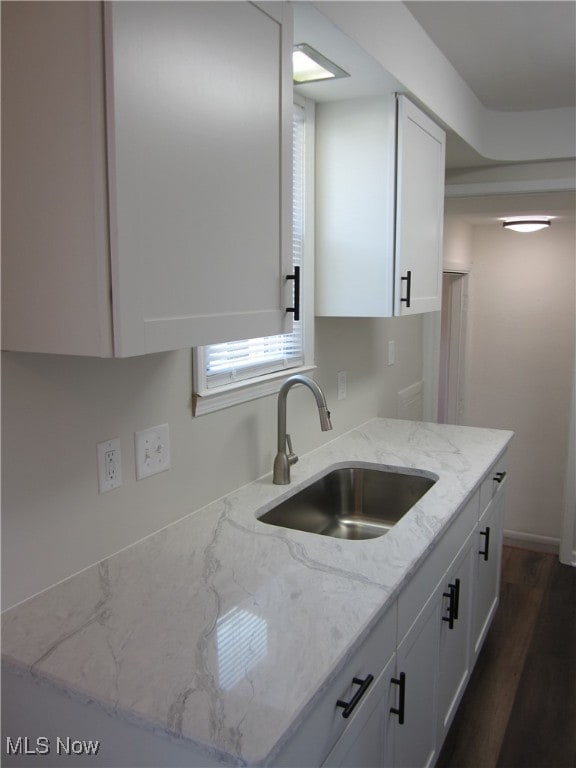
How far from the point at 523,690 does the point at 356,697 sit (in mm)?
1734

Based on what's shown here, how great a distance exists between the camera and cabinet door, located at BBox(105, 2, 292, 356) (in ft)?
3.45

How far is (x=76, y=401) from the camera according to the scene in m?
1.38

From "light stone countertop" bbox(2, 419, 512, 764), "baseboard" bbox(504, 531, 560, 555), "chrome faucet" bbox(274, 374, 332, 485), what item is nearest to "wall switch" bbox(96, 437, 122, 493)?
"light stone countertop" bbox(2, 419, 512, 764)

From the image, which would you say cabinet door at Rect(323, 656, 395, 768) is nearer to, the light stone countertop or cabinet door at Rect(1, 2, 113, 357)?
the light stone countertop

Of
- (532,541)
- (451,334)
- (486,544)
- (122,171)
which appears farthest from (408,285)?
(532,541)

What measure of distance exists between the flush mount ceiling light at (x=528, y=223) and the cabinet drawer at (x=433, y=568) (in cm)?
261

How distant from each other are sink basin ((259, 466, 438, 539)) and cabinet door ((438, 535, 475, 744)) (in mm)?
266

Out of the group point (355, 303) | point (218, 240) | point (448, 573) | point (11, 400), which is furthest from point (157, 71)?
point (448, 573)

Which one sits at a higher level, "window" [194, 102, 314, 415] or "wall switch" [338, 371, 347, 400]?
"window" [194, 102, 314, 415]

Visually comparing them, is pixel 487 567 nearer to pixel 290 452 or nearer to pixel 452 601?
pixel 452 601

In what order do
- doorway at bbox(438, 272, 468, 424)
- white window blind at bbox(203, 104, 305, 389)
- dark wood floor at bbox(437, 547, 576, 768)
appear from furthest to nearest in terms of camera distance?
doorway at bbox(438, 272, 468, 424) < dark wood floor at bbox(437, 547, 576, 768) < white window blind at bbox(203, 104, 305, 389)

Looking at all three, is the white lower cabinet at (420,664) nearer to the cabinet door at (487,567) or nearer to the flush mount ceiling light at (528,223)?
the cabinet door at (487,567)

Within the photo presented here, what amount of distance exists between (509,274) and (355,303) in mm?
2724

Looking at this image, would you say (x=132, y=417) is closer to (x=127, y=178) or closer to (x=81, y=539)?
(x=81, y=539)
